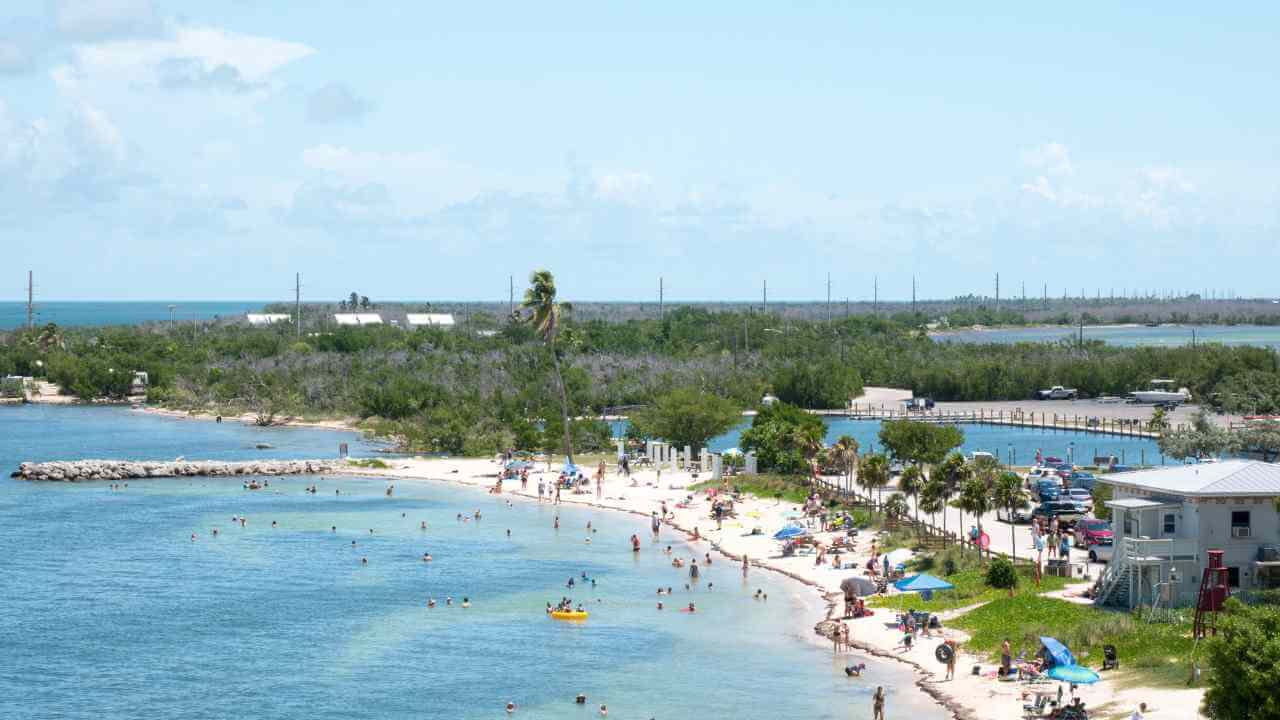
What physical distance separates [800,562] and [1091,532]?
13.0 meters

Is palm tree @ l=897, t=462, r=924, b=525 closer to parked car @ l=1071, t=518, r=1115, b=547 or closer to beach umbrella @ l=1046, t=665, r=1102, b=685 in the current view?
parked car @ l=1071, t=518, r=1115, b=547

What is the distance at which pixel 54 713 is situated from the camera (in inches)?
1736

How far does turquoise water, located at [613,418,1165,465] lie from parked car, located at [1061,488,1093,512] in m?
29.2

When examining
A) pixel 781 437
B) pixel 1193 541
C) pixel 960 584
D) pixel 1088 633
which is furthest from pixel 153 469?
pixel 1193 541

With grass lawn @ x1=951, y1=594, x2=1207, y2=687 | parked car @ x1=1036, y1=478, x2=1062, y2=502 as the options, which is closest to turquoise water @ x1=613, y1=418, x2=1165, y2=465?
parked car @ x1=1036, y1=478, x2=1062, y2=502

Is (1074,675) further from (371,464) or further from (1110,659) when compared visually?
(371,464)

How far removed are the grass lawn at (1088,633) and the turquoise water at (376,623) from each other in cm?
390

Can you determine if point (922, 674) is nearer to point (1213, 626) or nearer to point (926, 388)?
point (1213, 626)

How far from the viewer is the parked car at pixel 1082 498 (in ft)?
214

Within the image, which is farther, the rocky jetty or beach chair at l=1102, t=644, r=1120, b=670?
the rocky jetty

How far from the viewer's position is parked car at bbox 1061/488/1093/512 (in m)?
65.2

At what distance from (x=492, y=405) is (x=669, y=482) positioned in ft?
110

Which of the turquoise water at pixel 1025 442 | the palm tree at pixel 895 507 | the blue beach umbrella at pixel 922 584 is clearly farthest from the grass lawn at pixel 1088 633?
the turquoise water at pixel 1025 442

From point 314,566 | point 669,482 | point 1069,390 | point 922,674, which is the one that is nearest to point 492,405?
point 669,482
